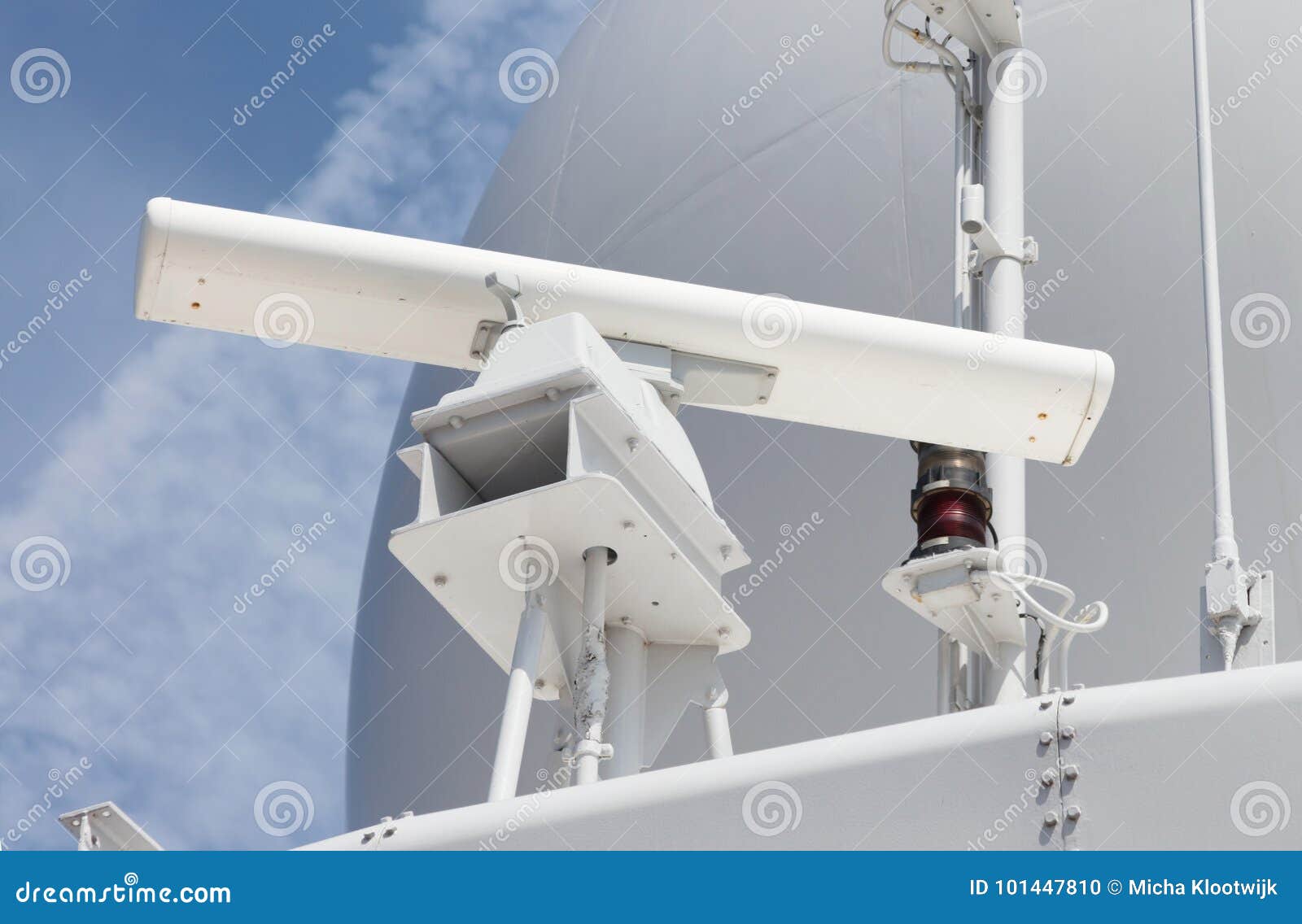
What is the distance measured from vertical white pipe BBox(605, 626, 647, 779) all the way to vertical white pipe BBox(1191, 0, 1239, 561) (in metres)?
1.42

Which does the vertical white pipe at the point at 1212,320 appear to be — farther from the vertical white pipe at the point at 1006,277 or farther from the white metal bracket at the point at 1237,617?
the vertical white pipe at the point at 1006,277

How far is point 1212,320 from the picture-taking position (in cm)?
552

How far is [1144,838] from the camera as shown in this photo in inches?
135

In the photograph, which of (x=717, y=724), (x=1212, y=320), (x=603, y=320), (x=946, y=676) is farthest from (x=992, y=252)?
(x=717, y=724)

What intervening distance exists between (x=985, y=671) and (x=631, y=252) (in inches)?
119

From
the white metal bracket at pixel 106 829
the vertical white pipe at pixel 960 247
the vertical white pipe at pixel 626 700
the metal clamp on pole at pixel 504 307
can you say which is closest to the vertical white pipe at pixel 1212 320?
the vertical white pipe at pixel 960 247

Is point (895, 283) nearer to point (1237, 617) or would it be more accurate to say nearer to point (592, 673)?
point (1237, 617)

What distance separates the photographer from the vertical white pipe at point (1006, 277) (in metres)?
5.52

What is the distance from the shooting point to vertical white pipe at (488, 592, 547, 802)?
4.36 metres

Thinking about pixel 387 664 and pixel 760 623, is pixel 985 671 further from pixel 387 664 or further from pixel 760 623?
pixel 387 664

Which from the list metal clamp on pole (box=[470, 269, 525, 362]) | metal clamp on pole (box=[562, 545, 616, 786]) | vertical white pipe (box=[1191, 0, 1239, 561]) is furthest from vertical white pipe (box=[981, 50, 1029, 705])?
metal clamp on pole (box=[470, 269, 525, 362])

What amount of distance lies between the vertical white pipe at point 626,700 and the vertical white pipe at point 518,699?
241 mm

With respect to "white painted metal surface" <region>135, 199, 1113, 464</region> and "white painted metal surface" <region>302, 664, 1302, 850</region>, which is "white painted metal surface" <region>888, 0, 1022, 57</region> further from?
"white painted metal surface" <region>302, 664, 1302, 850</region>

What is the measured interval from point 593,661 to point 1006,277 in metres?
2.15
